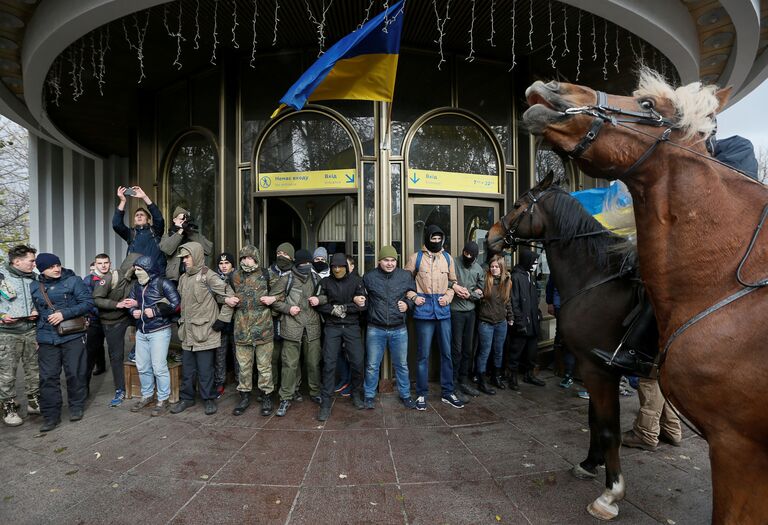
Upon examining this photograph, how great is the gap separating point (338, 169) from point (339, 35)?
1.87 m

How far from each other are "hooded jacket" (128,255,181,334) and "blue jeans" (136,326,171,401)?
0.31 ft

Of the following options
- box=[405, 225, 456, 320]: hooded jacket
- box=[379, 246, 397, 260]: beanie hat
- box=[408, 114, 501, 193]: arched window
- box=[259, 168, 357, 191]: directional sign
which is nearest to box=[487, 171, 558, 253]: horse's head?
box=[405, 225, 456, 320]: hooded jacket

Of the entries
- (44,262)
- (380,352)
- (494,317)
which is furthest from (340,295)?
(44,262)

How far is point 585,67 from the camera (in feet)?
19.9

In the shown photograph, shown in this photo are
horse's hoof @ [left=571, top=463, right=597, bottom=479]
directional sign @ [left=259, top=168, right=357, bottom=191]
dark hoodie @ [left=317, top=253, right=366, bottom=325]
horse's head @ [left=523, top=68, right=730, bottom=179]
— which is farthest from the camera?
directional sign @ [left=259, top=168, right=357, bottom=191]

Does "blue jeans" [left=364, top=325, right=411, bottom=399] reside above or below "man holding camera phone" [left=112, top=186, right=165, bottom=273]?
below

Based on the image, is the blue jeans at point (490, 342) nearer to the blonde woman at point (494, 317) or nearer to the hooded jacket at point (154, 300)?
the blonde woman at point (494, 317)

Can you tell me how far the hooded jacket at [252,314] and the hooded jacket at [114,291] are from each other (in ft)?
5.22

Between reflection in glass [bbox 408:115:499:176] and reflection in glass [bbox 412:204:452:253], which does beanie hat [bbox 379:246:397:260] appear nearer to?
reflection in glass [bbox 412:204:452:253]

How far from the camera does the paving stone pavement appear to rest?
2625 mm

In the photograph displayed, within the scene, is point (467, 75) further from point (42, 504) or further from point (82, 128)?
point (82, 128)

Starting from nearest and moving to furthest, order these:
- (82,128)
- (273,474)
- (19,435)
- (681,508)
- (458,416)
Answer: (681,508)
(273,474)
(19,435)
(458,416)
(82,128)

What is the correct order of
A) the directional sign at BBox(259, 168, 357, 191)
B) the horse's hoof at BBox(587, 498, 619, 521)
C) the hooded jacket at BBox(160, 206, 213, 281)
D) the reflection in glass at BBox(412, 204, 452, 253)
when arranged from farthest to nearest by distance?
the reflection in glass at BBox(412, 204, 452, 253), the directional sign at BBox(259, 168, 357, 191), the hooded jacket at BBox(160, 206, 213, 281), the horse's hoof at BBox(587, 498, 619, 521)

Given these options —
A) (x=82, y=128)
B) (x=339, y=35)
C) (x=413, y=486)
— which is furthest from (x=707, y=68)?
(x=82, y=128)
